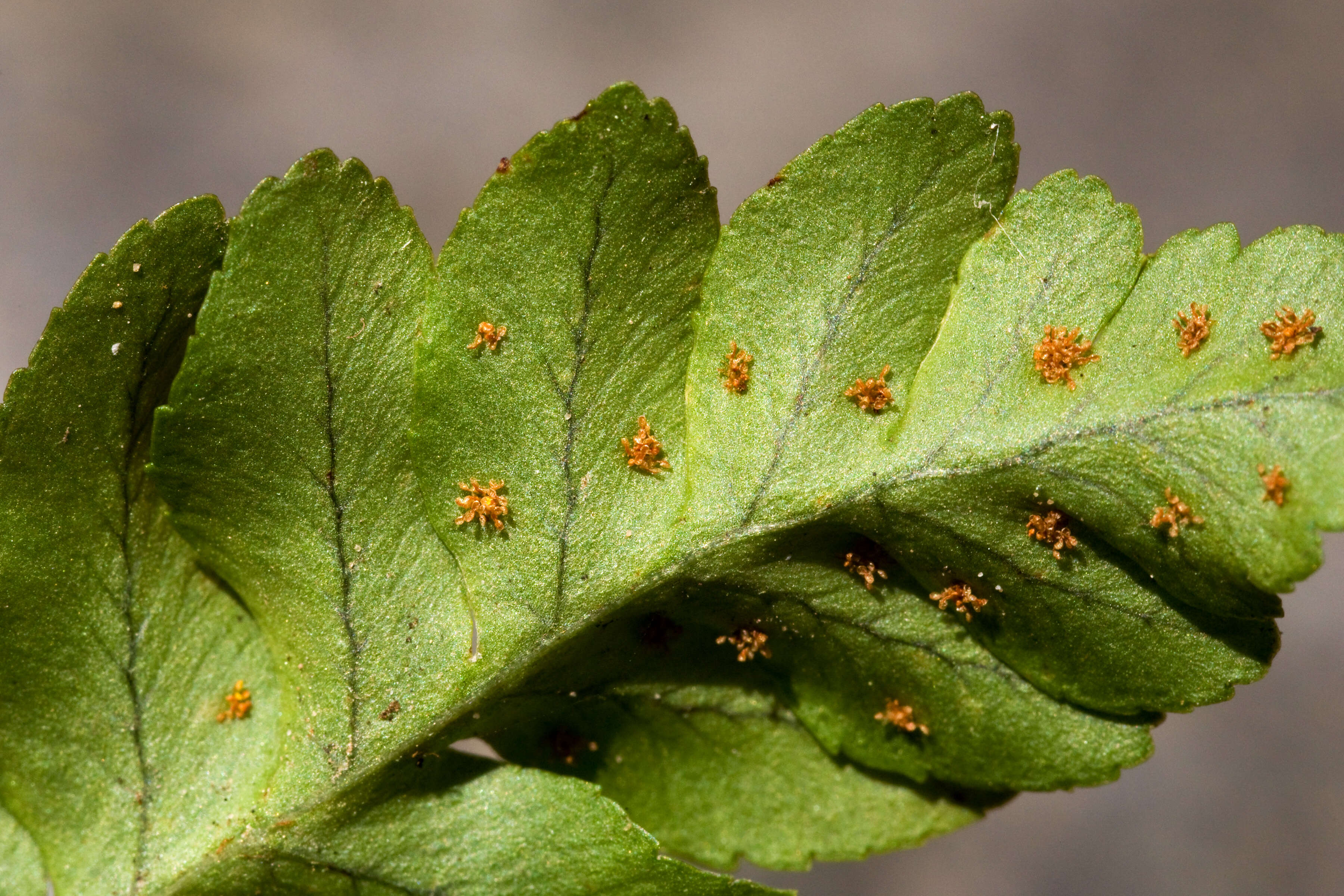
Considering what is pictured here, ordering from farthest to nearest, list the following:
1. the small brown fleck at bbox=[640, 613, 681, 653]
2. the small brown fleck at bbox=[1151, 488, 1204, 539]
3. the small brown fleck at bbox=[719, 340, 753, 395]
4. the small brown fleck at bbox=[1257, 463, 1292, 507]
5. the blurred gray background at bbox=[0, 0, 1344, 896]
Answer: the blurred gray background at bbox=[0, 0, 1344, 896], the small brown fleck at bbox=[640, 613, 681, 653], the small brown fleck at bbox=[719, 340, 753, 395], the small brown fleck at bbox=[1151, 488, 1204, 539], the small brown fleck at bbox=[1257, 463, 1292, 507]

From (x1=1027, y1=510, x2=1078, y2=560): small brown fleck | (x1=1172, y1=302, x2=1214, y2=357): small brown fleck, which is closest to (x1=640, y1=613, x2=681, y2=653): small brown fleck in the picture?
(x1=1027, y1=510, x2=1078, y2=560): small brown fleck

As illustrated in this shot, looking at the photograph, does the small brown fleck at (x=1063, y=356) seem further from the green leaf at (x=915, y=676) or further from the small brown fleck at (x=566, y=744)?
the small brown fleck at (x=566, y=744)

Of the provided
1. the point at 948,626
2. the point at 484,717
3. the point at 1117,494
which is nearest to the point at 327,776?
the point at 484,717

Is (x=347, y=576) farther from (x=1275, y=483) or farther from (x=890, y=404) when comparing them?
(x=1275, y=483)

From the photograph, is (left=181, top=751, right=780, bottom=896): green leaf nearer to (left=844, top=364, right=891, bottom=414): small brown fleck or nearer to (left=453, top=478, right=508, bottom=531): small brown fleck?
(left=453, top=478, right=508, bottom=531): small brown fleck

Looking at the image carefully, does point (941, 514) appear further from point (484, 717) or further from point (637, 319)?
point (484, 717)

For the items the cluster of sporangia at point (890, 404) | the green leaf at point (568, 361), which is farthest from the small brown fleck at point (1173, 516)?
the green leaf at point (568, 361)

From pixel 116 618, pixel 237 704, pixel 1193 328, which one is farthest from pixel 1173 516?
pixel 116 618
